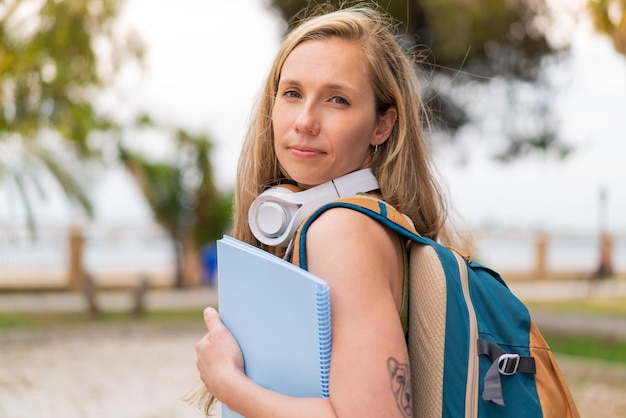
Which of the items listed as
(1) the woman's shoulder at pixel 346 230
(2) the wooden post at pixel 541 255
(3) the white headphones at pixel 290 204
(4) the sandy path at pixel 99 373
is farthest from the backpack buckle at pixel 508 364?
(2) the wooden post at pixel 541 255

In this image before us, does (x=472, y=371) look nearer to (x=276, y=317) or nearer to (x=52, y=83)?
(x=276, y=317)

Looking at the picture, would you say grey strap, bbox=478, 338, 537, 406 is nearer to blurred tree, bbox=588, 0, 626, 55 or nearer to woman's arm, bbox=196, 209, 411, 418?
woman's arm, bbox=196, 209, 411, 418

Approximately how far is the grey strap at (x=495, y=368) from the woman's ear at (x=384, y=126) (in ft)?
1.63

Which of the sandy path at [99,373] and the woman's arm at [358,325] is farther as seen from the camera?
the sandy path at [99,373]

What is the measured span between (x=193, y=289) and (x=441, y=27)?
28.0 ft

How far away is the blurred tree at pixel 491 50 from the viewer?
12.0 m

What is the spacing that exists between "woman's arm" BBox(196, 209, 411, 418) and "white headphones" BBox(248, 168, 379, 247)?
20 centimetres

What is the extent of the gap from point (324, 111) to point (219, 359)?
53cm

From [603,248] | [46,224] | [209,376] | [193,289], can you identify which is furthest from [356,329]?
[603,248]

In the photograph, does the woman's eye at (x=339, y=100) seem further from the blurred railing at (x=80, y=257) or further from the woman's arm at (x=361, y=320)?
the blurred railing at (x=80, y=257)

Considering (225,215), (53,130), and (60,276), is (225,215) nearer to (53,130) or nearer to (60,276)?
(60,276)

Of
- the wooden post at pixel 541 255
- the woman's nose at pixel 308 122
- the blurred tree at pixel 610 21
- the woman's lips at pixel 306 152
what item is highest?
the blurred tree at pixel 610 21

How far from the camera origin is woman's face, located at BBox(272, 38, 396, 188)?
1.58 meters

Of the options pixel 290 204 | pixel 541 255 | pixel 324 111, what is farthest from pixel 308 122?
pixel 541 255
